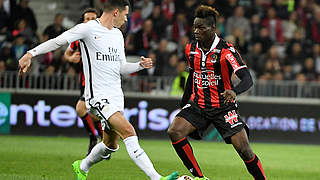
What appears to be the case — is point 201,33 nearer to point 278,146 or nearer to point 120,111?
point 120,111

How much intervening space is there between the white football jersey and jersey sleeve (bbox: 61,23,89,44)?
0.04 feet

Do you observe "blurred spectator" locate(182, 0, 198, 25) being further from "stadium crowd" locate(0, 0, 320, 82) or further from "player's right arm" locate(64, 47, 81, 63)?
"player's right arm" locate(64, 47, 81, 63)

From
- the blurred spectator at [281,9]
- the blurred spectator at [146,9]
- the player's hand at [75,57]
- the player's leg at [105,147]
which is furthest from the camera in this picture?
the blurred spectator at [281,9]

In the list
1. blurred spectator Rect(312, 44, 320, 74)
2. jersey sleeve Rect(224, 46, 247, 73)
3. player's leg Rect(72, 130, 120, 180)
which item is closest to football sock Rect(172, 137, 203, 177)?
player's leg Rect(72, 130, 120, 180)

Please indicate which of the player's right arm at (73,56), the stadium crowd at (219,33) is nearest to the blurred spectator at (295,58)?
the stadium crowd at (219,33)

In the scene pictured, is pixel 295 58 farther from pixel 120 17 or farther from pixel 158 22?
pixel 120 17

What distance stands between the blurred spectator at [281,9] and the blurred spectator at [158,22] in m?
3.82

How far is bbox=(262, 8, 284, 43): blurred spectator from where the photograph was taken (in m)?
20.5

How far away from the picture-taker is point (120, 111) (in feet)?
25.6

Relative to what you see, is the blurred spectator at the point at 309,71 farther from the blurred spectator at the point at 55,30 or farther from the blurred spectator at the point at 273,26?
the blurred spectator at the point at 55,30

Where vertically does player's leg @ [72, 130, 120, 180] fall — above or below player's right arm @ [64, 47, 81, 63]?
below

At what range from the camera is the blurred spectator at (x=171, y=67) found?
18297mm

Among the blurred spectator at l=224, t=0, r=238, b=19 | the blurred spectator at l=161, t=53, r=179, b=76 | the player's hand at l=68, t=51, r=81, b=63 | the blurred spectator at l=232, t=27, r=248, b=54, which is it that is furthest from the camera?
the blurred spectator at l=224, t=0, r=238, b=19

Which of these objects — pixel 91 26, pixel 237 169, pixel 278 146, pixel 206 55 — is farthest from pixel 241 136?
pixel 278 146
